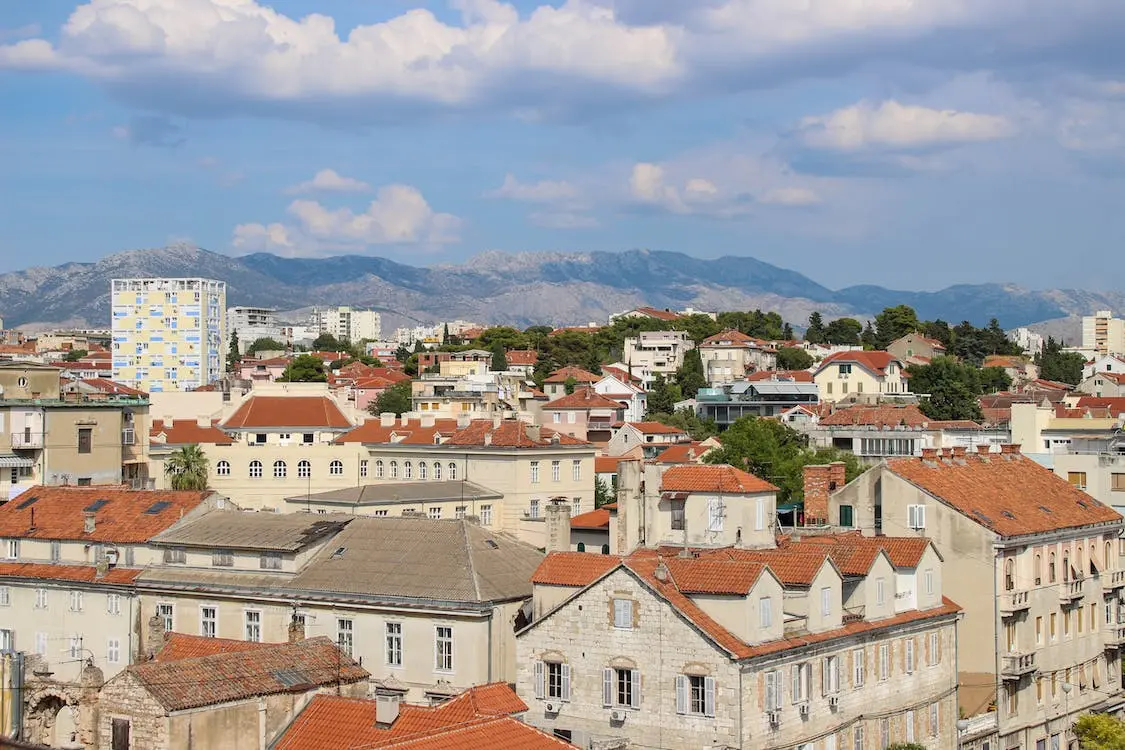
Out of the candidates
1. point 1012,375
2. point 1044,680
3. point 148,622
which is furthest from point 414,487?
point 1012,375

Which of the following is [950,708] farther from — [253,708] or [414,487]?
[414,487]

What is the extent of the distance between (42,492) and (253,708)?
31093 mm

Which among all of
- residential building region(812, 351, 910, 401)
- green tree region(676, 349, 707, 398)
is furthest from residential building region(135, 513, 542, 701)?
green tree region(676, 349, 707, 398)

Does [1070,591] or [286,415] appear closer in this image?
[1070,591]

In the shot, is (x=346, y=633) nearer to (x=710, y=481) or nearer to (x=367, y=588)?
(x=367, y=588)

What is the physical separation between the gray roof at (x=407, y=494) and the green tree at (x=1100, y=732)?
31.3 m

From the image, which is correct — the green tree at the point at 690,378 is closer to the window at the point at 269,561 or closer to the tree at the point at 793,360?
the tree at the point at 793,360

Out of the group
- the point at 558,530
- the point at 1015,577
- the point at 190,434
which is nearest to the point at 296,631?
Result: the point at 558,530

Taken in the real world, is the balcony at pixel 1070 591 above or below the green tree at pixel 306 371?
below

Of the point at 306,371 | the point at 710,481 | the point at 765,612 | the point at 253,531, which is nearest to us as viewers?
the point at 765,612

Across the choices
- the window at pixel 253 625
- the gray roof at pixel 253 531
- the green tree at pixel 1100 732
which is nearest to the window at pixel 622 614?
the gray roof at pixel 253 531

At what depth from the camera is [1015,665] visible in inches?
2239

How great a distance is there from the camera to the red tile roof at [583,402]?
141000mm

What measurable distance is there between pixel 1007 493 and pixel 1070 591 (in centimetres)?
464
